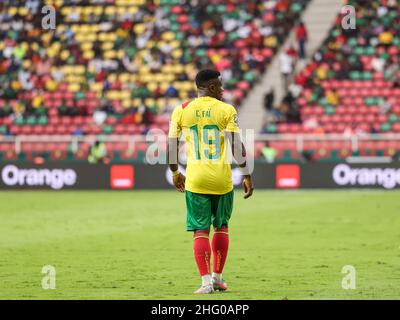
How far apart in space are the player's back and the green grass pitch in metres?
1.11

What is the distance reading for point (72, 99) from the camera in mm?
36406

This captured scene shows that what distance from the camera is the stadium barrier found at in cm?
2889

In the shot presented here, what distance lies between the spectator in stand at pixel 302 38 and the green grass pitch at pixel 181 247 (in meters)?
10.1

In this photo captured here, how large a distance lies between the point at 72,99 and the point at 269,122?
7216 millimetres

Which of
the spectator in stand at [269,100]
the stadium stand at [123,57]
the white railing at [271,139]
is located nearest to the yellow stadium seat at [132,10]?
the stadium stand at [123,57]

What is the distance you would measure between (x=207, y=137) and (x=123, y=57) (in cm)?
2709

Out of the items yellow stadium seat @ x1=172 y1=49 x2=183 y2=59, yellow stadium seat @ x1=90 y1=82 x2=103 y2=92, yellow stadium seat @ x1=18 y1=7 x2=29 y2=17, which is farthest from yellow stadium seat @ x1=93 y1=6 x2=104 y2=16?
yellow stadium seat @ x1=172 y1=49 x2=183 y2=59

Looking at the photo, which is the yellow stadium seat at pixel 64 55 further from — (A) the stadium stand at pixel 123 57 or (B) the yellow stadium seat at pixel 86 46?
(B) the yellow stadium seat at pixel 86 46

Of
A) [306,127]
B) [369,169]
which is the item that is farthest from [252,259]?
[306,127]

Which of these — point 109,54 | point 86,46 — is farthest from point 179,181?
point 86,46

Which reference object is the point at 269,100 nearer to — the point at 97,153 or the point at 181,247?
the point at 97,153

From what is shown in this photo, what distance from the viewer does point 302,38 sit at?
3550cm

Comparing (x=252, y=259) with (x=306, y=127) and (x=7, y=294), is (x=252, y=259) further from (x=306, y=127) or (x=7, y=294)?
(x=306, y=127)

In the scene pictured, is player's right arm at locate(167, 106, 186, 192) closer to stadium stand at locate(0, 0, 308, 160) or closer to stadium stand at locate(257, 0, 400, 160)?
stadium stand at locate(257, 0, 400, 160)
